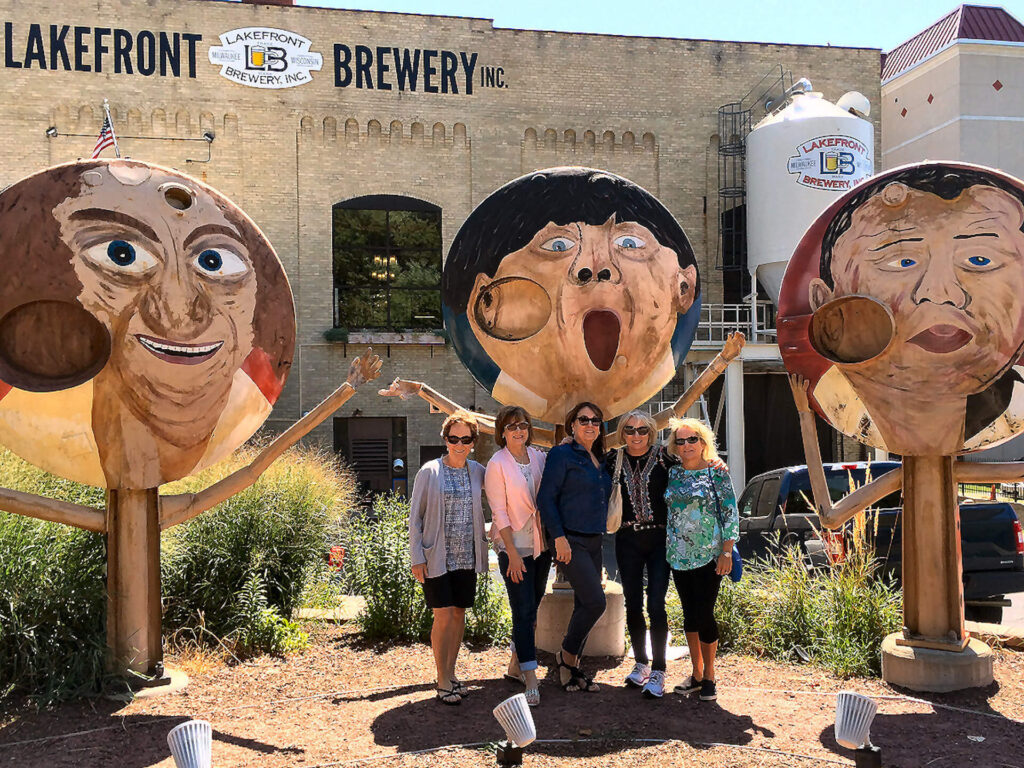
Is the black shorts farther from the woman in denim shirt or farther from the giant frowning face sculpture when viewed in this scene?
the giant frowning face sculpture

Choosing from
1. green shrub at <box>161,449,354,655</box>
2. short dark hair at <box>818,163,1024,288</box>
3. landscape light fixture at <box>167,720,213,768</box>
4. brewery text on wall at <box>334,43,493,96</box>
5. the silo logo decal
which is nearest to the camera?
landscape light fixture at <box>167,720,213,768</box>

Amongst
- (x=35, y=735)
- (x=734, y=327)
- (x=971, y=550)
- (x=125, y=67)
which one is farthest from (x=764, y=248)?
(x=35, y=735)

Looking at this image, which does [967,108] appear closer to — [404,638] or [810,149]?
[810,149]

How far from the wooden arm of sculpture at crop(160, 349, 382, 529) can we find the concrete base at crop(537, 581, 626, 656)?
190 cm

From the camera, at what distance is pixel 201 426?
535cm

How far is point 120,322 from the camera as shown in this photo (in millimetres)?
5051

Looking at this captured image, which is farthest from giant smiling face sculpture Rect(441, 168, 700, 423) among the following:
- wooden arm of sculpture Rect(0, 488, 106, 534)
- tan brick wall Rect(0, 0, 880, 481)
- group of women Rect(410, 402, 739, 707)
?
tan brick wall Rect(0, 0, 880, 481)

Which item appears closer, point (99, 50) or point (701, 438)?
point (701, 438)

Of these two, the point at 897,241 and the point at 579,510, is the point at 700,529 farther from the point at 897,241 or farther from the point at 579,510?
the point at 897,241

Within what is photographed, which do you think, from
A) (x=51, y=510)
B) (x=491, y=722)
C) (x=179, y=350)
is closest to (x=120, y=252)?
(x=179, y=350)

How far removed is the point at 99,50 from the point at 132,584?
17.8 meters

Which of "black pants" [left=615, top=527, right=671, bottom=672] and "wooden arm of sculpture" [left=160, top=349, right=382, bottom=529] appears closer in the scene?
"black pants" [left=615, top=527, right=671, bottom=672]

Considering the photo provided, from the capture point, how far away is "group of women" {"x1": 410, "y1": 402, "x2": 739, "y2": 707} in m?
4.94

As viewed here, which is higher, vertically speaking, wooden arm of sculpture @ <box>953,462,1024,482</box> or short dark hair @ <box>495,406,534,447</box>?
short dark hair @ <box>495,406,534,447</box>
